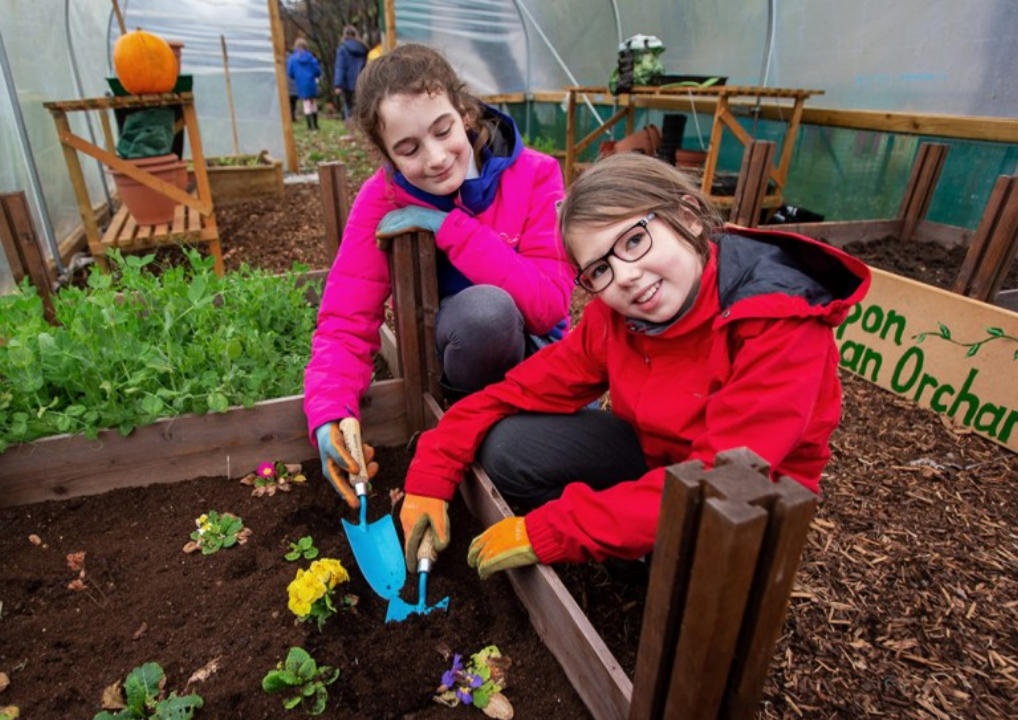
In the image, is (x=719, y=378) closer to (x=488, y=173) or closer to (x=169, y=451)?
(x=488, y=173)

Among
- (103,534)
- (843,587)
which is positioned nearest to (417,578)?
(103,534)

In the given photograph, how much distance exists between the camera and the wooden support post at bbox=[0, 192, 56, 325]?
7.61 feet

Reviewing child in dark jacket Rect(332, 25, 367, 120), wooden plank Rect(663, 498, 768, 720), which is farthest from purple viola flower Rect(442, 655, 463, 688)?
child in dark jacket Rect(332, 25, 367, 120)

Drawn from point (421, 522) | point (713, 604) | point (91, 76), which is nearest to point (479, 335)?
point (421, 522)

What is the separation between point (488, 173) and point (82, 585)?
155 cm

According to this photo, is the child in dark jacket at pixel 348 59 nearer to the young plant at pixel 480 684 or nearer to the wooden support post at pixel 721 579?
the young plant at pixel 480 684

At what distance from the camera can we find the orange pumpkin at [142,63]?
158 inches

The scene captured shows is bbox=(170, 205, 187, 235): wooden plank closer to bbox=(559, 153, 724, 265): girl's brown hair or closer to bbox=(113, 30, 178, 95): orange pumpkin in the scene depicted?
bbox=(113, 30, 178, 95): orange pumpkin

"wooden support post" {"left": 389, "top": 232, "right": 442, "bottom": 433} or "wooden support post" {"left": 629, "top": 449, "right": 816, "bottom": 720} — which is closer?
"wooden support post" {"left": 629, "top": 449, "right": 816, "bottom": 720}

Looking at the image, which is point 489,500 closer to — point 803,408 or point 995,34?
point 803,408

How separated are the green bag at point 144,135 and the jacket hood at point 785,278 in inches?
171

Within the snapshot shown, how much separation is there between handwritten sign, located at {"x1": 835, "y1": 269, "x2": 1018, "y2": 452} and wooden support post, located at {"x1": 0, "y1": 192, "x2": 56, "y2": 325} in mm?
3428

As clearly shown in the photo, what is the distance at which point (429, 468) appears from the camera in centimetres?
158

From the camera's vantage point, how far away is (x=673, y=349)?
135cm
